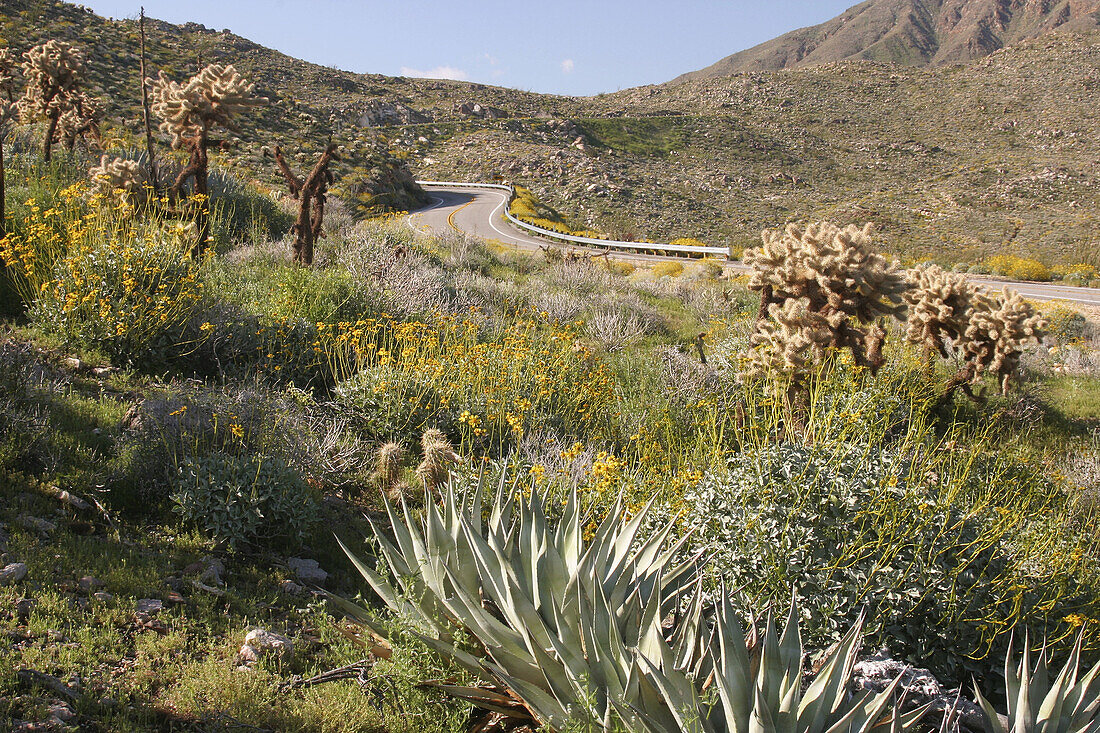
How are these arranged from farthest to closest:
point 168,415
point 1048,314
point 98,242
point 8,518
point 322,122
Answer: point 322,122
point 1048,314
point 98,242
point 168,415
point 8,518

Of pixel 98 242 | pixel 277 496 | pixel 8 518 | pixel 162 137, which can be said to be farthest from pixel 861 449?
pixel 162 137

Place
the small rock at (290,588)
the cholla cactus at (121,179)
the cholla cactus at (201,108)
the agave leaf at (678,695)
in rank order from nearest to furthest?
the agave leaf at (678,695) → the small rock at (290,588) → the cholla cactus at (201,108) → the cholla cactus at (121,179)

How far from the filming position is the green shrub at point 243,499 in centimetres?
398

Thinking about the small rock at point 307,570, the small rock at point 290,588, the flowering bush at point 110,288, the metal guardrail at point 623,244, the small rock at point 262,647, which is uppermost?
the metal guardrail at point 623,244

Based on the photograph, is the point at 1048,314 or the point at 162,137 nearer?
the point at 1048,314

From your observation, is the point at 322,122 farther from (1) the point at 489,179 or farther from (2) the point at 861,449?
(2) the point at 861,449

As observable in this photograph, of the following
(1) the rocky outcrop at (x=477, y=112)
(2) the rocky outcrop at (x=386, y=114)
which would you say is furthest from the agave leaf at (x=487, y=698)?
(1) the rocky outcrop at (x=477, y=112)

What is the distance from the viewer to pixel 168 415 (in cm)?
455

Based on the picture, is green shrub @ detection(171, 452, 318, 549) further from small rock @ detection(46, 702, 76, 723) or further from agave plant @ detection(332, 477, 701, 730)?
small rock @ detection(46, 702, 76, 723)

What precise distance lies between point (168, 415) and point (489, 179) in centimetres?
4253

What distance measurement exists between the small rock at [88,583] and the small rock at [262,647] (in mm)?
754

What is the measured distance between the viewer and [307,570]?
4000 millimetres

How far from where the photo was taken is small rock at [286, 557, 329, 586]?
3939 mm

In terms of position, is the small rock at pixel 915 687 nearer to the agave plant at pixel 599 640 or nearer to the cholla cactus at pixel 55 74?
the agave plant at pixel 599 640
